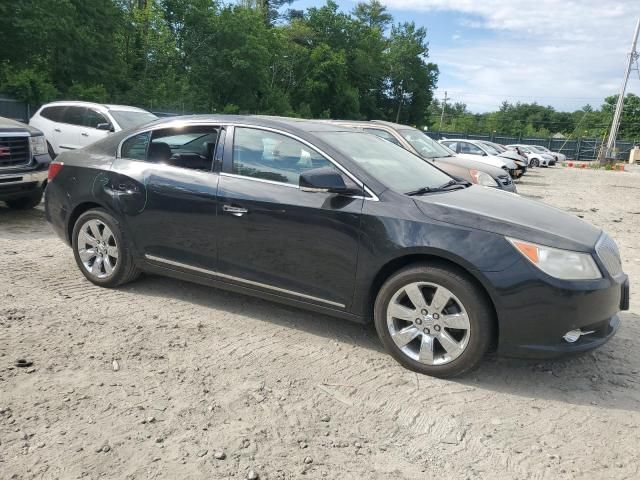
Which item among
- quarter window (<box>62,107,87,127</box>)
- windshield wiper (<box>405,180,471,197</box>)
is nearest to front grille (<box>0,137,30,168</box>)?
quarter window (<box>62,107,87,127</box>)

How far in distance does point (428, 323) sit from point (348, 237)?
79cm

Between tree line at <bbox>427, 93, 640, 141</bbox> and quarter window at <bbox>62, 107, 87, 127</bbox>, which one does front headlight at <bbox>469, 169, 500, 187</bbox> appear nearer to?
quarter window at <bbox>62, 107, 87, 127</bbox>

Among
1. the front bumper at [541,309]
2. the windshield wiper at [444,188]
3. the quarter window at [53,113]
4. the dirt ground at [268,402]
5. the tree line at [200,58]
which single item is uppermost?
the tree line at [200,58]

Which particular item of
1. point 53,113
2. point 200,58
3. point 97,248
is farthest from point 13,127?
point 200,58

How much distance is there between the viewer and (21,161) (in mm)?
7426

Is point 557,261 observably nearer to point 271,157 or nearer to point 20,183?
point 271,157

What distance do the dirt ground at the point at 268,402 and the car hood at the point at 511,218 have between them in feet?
3.20

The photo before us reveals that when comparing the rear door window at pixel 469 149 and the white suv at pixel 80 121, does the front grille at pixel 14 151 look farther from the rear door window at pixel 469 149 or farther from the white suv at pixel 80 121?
the rear door window at pixel 469 149

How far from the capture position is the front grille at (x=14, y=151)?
7152 mm

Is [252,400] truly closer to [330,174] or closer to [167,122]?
[330,174]

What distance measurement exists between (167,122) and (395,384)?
2.97 meters

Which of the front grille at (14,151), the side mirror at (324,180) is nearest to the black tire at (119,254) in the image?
the side mirror at (324,180)

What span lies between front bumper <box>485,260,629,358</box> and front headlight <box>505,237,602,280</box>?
41mm

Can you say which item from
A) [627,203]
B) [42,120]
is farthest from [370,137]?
[627,203]
